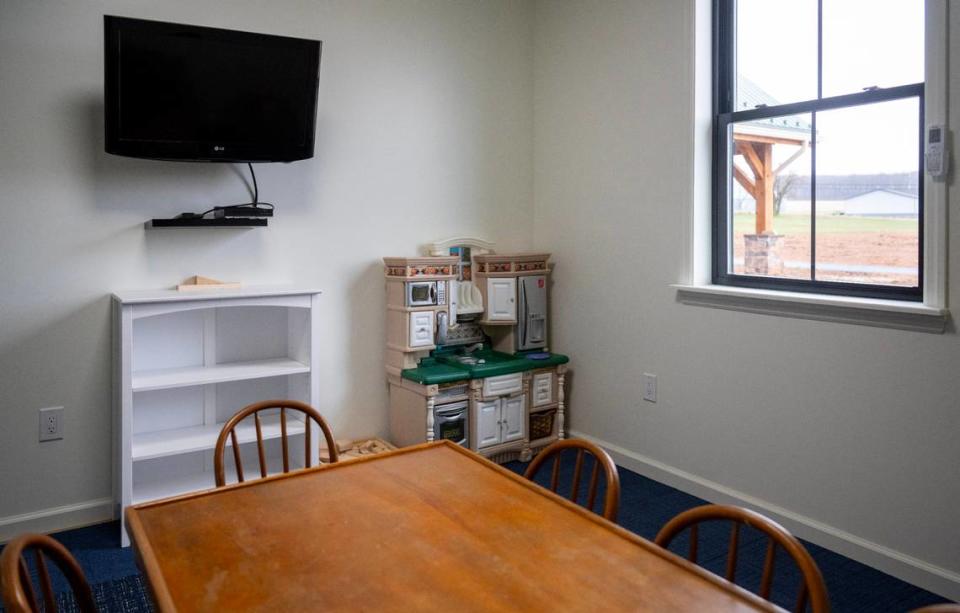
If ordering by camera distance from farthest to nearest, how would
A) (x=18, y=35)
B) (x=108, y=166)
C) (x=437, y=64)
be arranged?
(x=437, y=64) → (x=108, y=166) → (x=18, y=35)

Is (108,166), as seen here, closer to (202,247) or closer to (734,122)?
(202,247)

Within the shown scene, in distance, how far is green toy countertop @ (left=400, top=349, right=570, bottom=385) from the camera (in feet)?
11.7

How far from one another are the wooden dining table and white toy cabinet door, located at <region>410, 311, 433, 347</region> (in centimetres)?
186

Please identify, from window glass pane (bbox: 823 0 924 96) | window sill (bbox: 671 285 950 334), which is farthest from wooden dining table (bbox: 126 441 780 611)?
window glass pane (bbox: 823 0 924 96)

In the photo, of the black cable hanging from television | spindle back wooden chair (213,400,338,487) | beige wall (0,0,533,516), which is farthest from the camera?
the black cable hanging from television

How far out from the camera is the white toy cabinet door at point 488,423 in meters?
3.69

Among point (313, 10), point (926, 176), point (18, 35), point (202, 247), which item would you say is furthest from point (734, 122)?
point (18, 35)

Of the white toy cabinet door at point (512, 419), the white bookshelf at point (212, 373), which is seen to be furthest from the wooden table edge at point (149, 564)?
the white toy cabinet door at point (512, 419)

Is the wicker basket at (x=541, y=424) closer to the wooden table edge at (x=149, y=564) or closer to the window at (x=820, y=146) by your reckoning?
the window at (x=820, y=146)

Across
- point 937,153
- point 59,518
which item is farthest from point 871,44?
point 59,518

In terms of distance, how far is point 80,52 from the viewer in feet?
9.95

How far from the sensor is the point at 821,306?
112 inches

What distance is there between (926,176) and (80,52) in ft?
10.5

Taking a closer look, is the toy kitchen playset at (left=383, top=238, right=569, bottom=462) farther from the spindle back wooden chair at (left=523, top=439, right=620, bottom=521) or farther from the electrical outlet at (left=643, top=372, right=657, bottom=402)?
the spindle back wooden chair at (left=523, top=439, right=620, bottom=521)
